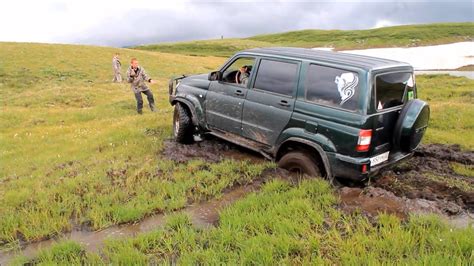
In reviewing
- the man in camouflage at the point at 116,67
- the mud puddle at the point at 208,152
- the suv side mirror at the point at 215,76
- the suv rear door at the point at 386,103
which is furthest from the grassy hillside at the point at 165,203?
the man in camouflage at the point at 116,67

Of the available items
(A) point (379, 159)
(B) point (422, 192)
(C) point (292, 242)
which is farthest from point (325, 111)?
(C) point (292, 242)

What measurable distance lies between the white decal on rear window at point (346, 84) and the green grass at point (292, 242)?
4.84ft

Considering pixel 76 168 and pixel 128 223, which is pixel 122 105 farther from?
pixel 128 223

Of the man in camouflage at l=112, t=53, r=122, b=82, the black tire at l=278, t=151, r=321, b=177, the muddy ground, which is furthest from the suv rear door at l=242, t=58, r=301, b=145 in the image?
the man in camouflage at l=112, t=53, r=122, b=82

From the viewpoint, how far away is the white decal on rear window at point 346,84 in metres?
5.11

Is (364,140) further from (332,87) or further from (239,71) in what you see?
(239,71)

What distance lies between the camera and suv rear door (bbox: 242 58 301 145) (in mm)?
5871

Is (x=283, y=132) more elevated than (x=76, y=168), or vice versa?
(x=283, y=132)

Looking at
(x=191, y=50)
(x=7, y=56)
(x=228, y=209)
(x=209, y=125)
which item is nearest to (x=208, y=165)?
(x=209, y=125)

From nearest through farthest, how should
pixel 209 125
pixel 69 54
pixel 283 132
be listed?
pixel 283 132, pixel 209 125, pixel 69 54

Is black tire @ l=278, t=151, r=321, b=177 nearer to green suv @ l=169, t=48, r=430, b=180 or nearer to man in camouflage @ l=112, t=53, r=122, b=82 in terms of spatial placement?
green suv @ l=169, t=48, r=430, b=180

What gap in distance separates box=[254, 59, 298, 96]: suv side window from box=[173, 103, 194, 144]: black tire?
218cm

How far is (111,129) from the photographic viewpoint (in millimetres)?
10578

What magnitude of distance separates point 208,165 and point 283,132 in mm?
1694
